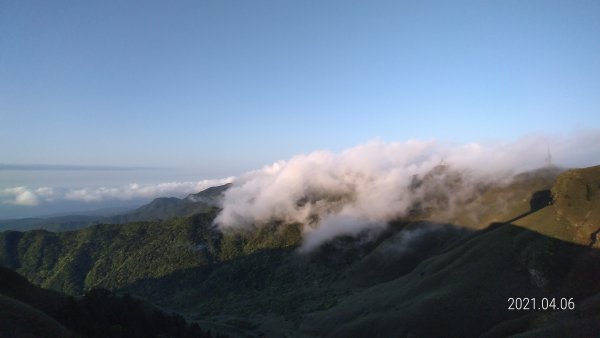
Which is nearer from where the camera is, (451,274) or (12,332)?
(12,332)

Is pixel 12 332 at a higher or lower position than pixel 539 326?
higher

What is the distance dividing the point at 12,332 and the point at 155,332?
6285cm

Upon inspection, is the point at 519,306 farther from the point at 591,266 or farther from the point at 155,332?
the point at 155,332

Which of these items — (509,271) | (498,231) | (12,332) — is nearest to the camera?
(12,332)

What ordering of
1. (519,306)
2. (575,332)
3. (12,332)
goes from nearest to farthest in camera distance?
(12,332)
(575,332)
(519,306)

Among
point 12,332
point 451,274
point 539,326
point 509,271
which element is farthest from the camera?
point 451,274

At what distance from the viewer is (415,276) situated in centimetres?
18025

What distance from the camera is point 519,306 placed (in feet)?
394

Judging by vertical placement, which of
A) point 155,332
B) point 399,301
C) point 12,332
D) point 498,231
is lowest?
point 399,301

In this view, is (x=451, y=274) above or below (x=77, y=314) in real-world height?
below

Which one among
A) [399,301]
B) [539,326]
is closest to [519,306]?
[539,326]

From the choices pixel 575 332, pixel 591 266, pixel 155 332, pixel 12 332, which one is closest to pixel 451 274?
pixel 591 266

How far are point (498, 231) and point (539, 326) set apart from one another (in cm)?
7005

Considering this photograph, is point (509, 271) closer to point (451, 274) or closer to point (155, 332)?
point (451, 274)
